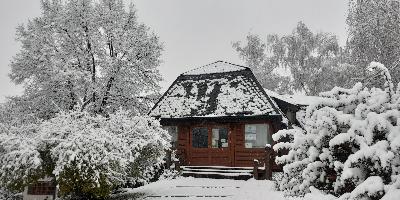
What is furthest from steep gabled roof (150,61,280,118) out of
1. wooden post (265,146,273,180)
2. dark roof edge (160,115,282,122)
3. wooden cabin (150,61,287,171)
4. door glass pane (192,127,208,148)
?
wooden post (265,146,273,180)

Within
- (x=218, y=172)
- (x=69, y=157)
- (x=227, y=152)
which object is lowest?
(x=218, y=172)

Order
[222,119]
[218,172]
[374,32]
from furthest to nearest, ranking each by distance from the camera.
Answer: [374,32], [222,119], [218,172]

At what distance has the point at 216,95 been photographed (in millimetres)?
21609

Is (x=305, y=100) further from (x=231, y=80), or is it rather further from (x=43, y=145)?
(x=43, y=145)

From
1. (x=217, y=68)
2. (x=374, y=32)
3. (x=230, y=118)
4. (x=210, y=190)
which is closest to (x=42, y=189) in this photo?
(x=230, y=118)

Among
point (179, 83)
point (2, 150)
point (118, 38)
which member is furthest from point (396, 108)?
point (118, 38)

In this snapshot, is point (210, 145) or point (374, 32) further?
point (374, 32)

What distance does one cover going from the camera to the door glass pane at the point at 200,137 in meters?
21.3

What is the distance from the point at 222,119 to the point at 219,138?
4.08 ft

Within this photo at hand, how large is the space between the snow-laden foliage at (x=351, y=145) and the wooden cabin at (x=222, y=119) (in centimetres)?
1338

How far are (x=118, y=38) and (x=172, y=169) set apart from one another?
9.69 meters

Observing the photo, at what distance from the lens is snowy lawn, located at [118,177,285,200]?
44.0 feet

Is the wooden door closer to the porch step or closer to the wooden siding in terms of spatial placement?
the wooden siding

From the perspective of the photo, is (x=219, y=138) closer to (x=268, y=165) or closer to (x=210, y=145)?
(x=210, y=145)
